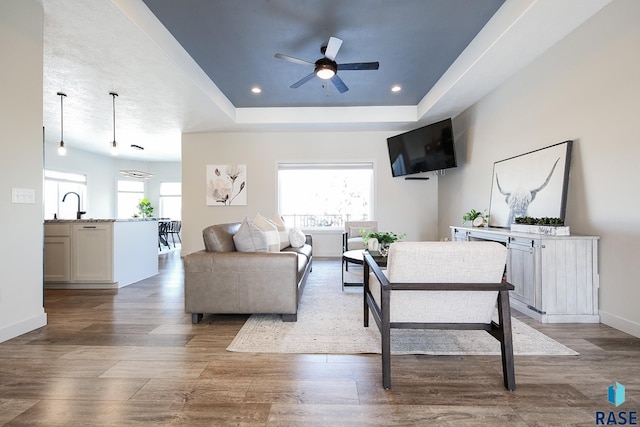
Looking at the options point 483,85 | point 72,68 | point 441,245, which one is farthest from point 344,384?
point 72,68

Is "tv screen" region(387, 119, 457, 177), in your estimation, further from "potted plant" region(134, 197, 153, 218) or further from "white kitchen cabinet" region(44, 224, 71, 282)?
"potted plant" region(134, 197, 153, 218)

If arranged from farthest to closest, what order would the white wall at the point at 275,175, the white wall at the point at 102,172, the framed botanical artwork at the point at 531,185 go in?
the white wall at the point at 102,172 < the white wall at the point at 275,175 < the framed botanical artwork at the point at 531,185

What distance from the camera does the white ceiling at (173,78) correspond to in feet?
8.00

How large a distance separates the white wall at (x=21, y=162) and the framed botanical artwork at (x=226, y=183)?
11.1 ft

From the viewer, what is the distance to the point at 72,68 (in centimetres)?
330

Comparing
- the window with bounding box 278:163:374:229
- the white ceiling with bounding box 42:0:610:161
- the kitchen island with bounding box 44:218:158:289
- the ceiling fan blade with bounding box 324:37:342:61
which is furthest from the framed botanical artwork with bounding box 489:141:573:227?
the kitchen island with bounding box 44:218:158:289

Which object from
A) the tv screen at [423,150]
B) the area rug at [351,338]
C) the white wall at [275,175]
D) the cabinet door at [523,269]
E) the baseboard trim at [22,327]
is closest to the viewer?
the area rug at [351,338]

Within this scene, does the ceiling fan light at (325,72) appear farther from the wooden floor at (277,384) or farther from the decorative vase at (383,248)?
the wooden floor at (277,384)

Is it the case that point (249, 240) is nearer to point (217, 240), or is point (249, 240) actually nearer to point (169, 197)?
point (217, 240)

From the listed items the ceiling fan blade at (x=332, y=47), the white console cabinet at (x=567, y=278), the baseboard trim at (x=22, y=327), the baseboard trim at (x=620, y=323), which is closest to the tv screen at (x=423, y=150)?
the white console cabinet at (x=567, y=278)

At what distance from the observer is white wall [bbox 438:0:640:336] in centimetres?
215

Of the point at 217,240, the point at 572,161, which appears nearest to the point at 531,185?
the point at 572,161

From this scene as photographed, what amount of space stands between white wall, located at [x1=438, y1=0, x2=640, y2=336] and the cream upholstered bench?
1.60 m

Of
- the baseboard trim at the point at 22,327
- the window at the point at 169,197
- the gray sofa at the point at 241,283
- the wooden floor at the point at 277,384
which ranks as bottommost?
the wooden floor at the point at 277,384
